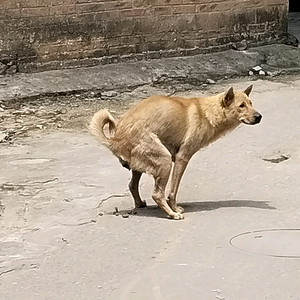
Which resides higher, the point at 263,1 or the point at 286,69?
the point at 263,1

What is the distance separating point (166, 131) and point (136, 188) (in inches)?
22.6

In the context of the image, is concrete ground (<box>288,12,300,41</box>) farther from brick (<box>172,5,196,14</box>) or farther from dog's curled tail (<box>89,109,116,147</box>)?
dog's curled tail (<box>89,109,116,147</box>)

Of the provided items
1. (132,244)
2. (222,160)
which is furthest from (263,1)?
(132,244)

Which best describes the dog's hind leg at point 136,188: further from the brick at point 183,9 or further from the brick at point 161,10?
the brick at point 183,9

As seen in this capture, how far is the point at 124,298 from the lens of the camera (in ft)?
14.5

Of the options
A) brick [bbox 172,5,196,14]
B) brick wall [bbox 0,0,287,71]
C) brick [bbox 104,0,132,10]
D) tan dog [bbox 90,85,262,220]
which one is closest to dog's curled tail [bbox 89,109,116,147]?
tan dog [bbox 90,85,262,220]

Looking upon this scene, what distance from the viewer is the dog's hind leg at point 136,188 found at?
19.7 ft

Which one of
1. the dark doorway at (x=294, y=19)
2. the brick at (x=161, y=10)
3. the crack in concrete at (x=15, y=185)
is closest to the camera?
the crack in concrete at (x=15, y=185)

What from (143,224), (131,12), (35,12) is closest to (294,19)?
(131,12)

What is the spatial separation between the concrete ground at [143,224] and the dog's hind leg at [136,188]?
10 centimetres

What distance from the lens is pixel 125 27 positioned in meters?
11.2

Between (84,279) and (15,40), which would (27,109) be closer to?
(15,40)

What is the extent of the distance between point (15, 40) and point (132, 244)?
588 cm

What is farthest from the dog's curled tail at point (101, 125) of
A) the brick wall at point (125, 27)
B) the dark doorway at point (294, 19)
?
the dark doorway at point (294, 19)
